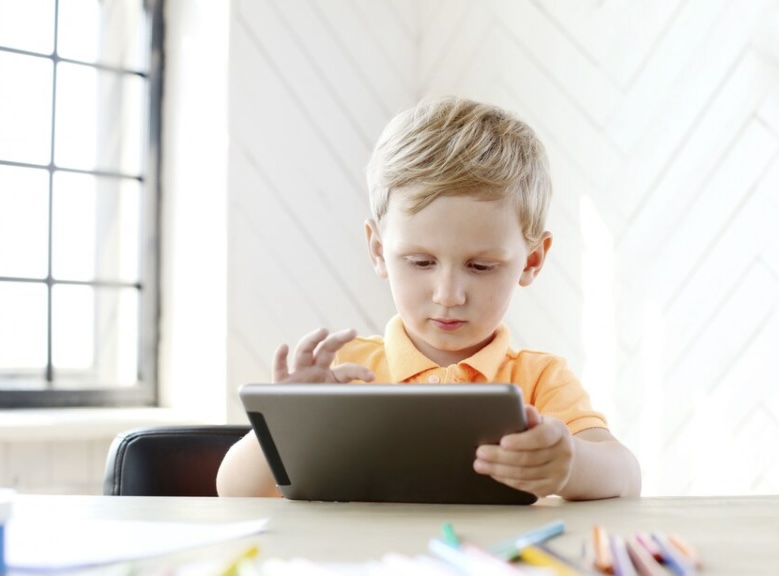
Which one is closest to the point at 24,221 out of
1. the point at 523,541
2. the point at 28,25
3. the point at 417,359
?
the point at 28,25

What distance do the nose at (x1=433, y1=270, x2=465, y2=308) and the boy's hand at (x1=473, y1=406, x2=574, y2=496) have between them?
0.30m

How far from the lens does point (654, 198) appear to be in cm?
198

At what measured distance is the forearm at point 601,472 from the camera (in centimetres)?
89

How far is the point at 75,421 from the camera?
1.99 metres

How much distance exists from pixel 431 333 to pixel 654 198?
3.36 feet

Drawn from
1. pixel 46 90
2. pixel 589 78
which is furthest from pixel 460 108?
pixel 46 90

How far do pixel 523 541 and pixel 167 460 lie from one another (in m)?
0.66

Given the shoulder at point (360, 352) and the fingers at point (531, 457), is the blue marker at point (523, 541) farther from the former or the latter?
the shoulder at point (360, 352)

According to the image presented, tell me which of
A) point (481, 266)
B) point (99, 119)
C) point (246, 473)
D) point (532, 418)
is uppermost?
point (99, 119)

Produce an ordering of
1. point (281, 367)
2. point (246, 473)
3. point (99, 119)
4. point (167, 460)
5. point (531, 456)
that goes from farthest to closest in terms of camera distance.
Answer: point (99, 119) → point (167, 460) → point (246, 473) → point (281, 367) → point (531, 456)

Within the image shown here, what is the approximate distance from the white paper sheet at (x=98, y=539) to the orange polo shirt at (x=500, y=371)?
0.45 m

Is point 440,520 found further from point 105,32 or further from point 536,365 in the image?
point 105,32

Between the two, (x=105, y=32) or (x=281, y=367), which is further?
(x=105, y=32)

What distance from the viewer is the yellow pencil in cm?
50
